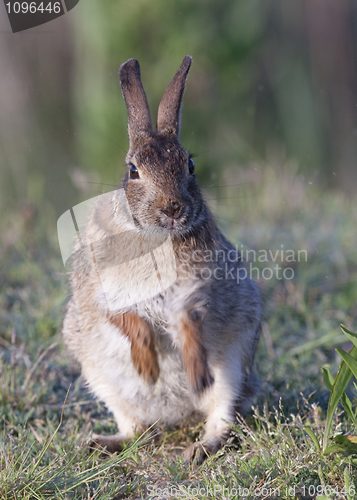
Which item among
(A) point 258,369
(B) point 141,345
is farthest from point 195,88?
(B) point 141,345

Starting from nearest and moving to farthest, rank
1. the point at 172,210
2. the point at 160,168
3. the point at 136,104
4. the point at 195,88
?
the point at 172,210, the point at 160,168, the point at 136,104, the point at 195,88

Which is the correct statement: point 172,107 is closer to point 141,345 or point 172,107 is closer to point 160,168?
point 160,168

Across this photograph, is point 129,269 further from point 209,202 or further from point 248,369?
point 248,369

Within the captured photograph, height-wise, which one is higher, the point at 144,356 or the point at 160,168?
the point at 160,168

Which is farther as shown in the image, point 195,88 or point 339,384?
point 195,88

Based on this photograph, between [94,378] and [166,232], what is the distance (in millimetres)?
1161

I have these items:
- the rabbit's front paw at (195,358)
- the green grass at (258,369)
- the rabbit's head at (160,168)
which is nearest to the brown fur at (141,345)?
the rabbit's front paw at (195,358)

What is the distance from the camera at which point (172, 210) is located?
8.79 ft

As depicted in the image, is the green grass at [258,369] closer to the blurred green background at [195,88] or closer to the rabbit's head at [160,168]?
the rabbit's head at [160,168]

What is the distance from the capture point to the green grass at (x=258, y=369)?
2352 mm

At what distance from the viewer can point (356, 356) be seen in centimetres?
239

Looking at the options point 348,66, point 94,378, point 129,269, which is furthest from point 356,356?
point 348,66

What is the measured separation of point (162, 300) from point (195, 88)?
4.82 meters

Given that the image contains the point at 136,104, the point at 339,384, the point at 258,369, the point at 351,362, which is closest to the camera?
the point at 351,362
